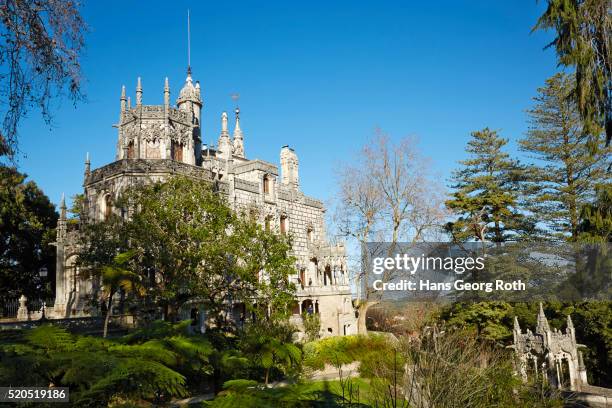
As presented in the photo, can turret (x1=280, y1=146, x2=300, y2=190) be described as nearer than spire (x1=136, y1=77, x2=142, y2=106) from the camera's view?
No

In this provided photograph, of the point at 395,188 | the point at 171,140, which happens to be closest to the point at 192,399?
the point at 395,188

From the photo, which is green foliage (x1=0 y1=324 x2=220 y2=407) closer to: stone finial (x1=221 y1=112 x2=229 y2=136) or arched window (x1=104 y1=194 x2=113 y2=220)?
arched window (x1=104 y1=194 x2=113 y2=220)

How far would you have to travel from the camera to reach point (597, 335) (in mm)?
19844

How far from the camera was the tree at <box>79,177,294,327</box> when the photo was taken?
18688mm

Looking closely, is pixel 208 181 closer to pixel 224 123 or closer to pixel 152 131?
pixel 152 131

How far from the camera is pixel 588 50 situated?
1131 cm

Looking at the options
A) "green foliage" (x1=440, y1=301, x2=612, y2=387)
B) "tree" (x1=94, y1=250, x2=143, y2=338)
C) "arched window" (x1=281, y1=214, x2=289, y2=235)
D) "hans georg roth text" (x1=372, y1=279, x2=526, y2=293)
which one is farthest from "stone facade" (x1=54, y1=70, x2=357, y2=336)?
"green foliage" (x1=440, y1=301, x2=612, y2=387)

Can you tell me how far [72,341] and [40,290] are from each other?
2937 centimetres

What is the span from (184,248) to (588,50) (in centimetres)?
1614

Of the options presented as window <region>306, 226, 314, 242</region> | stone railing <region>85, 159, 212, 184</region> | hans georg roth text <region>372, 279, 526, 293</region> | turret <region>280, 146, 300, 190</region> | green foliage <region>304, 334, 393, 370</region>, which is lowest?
green foliage <region>304, 334, 393, 370</region>

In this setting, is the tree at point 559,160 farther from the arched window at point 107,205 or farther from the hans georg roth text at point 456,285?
the arched window at point 107,205

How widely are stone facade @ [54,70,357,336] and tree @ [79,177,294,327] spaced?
108 inches

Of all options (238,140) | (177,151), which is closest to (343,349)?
(177,151)

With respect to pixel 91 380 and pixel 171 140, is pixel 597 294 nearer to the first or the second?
pixel 91 380
